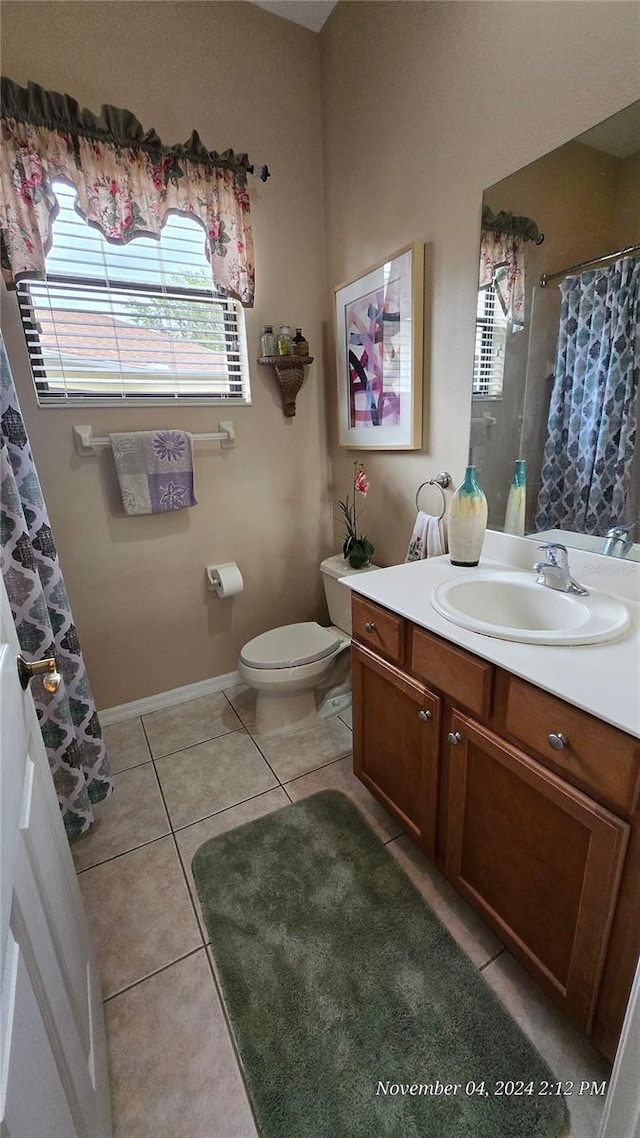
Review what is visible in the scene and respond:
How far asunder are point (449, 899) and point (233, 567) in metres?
1.54

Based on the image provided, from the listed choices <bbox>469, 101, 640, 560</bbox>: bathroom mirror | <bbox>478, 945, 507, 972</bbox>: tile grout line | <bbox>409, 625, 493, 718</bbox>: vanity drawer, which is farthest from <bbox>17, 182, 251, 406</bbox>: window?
<bbox>478, 945, 507, 972</bbox>: tile grout line

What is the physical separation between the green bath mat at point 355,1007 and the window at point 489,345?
1.52 m

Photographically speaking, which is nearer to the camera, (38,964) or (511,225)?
(38,964)

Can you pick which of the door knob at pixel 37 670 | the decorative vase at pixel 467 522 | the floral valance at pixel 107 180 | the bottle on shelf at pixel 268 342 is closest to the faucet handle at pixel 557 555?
the decorative vase at pixel 467 522

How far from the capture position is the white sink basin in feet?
3.21

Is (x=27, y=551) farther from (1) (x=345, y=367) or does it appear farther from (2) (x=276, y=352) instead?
(1) (x=345, y=367)

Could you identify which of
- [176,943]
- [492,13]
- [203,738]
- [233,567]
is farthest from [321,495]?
[176,943]

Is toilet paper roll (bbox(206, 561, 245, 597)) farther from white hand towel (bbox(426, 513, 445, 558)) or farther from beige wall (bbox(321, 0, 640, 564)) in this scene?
white hand towel (bbox(426, 513, 445, 558))

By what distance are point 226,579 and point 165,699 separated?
696 mm

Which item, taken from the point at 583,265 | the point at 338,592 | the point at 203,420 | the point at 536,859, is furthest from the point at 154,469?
the point at 536,859

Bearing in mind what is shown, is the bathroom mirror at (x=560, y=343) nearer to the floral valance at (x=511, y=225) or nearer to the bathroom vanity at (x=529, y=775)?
the floral valance at (x=511, y=225)

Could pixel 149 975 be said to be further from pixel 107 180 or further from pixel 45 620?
pixel 107 180

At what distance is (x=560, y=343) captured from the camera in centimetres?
123

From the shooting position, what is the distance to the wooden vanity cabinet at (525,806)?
791mm
